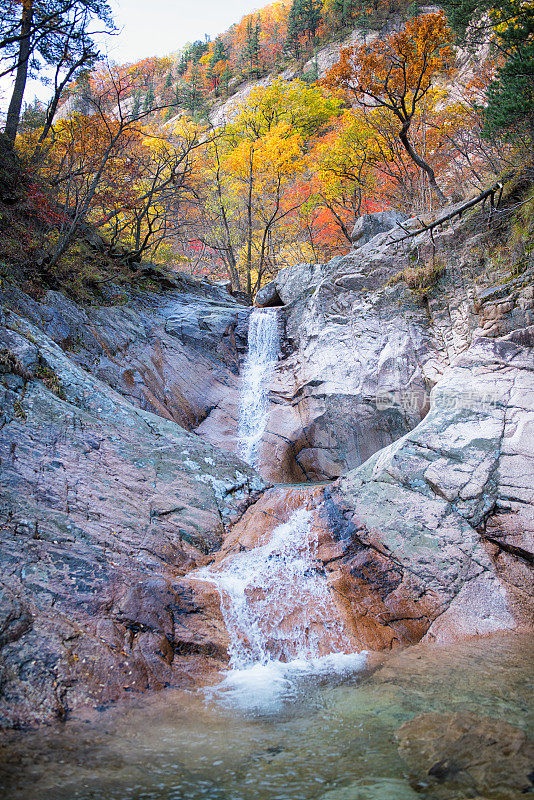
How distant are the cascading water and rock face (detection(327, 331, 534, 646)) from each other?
0.50m

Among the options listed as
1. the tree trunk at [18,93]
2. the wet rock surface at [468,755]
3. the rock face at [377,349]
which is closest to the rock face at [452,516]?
the wet rock surface at [468,755]

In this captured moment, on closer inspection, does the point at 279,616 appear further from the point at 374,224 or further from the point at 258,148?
the point at 258,148

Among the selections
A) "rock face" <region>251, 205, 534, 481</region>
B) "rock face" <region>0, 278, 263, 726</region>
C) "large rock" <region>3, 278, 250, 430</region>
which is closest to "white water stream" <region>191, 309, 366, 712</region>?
"rock face" <region>0, 278, 263, 726</region>

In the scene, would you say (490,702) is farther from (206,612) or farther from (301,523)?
(301,523)

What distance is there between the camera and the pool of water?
9.56ft

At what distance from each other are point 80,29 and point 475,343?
13491mm

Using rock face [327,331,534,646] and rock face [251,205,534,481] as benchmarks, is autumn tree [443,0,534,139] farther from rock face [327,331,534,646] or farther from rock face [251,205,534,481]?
rock face [327,331,534,646]

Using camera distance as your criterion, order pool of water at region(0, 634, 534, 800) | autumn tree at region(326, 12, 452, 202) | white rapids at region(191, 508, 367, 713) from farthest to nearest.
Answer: autumn tree at region(326, 12, 452, 202), white rapids at region(191, 508, 367, 713), pool of water at region(0, 634, 534, 800)

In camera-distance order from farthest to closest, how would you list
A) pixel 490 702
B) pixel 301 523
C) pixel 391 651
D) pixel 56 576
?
1. pixel 301 523
2. pixel 391 651
3. pixel 56 576
4. pixel 490 702

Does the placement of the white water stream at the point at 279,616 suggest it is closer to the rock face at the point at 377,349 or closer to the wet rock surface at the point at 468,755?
the wet rock surface at the point at 468,755

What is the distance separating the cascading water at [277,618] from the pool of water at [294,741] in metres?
0.11

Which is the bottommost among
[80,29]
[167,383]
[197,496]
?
[197,496]

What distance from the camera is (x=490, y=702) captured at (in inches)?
159

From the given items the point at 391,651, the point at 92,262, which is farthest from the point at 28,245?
the point at 391,651
